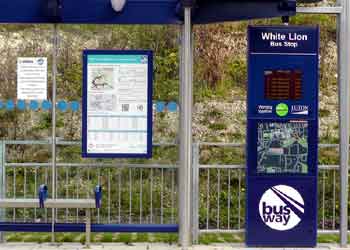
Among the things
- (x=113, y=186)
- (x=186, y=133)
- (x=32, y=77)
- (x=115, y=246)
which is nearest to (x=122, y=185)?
(x=113, y=186)

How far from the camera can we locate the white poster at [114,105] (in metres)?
7.38

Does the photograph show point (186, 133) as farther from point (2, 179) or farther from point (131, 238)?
point (2, 179)

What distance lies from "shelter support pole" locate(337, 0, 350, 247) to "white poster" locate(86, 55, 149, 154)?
216cm

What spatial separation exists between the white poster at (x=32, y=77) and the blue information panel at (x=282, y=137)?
2322 mm

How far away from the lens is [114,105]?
7387 millimetres

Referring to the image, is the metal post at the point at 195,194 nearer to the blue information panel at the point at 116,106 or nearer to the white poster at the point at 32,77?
the blue information panel at the point at 116,106

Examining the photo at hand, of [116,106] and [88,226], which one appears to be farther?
[116,106]

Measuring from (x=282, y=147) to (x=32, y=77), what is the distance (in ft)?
9.51

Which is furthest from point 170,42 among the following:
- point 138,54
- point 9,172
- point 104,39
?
point 9,172

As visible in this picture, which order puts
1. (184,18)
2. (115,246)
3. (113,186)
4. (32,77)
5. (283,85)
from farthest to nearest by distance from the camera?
(113,186), (32,77), (115,246), (283,85), (184,18)

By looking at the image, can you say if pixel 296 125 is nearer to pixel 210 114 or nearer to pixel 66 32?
pixel 66 32

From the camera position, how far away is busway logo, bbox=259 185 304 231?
7219 millimetres

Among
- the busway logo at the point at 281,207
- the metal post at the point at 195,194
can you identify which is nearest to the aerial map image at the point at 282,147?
the busway logo at the point at 281,207

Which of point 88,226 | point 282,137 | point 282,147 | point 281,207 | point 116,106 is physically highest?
point 116,106
